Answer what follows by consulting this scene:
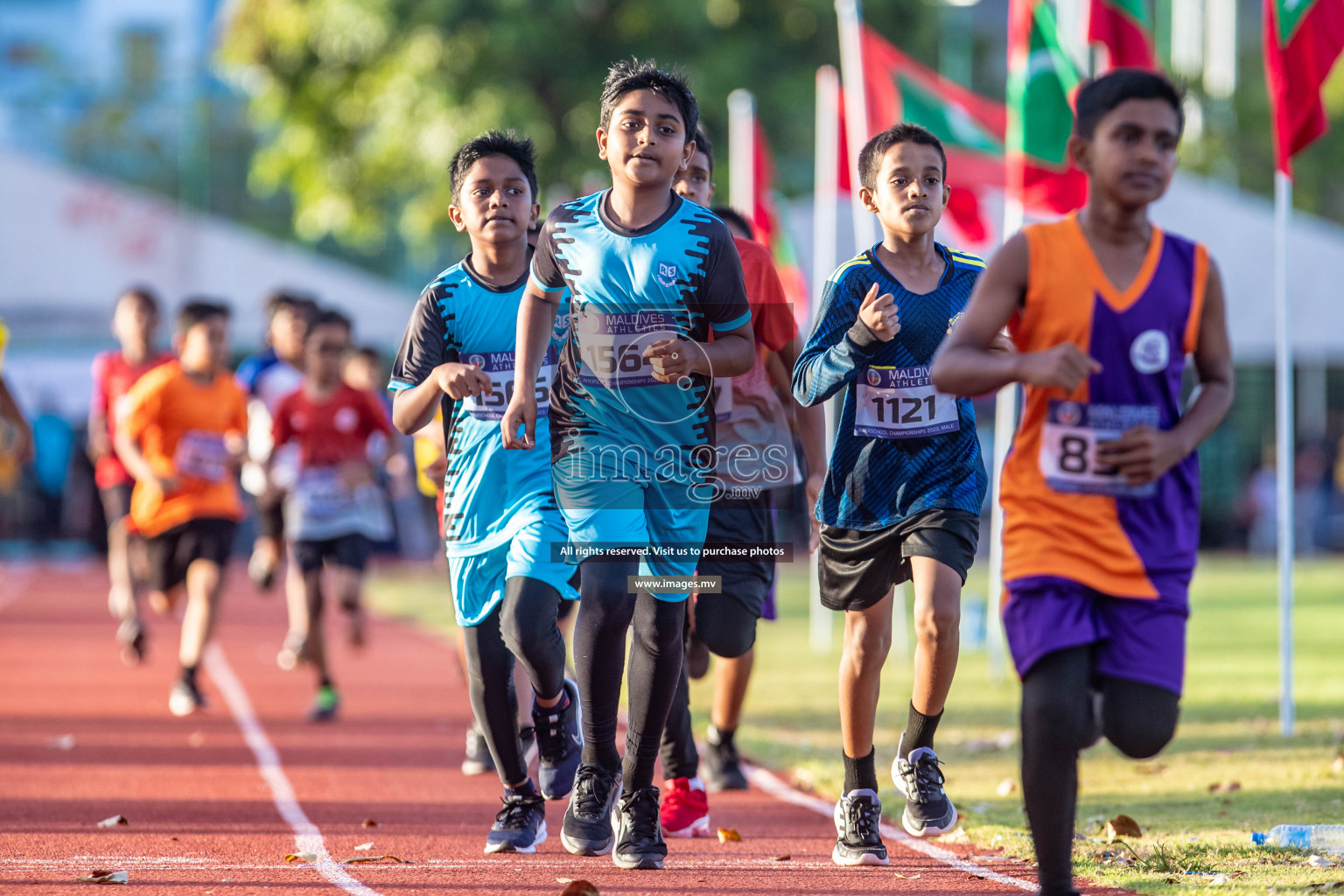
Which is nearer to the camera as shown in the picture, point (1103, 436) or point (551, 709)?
point (1103, 436)

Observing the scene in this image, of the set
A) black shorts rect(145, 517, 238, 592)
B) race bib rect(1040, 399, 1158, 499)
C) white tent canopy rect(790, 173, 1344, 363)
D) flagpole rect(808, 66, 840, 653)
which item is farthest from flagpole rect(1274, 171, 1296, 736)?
white tent canopy rect(790, 173, 1344, 363)

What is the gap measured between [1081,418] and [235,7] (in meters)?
24.2

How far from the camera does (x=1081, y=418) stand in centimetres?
414

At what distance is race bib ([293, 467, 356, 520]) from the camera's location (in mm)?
9883

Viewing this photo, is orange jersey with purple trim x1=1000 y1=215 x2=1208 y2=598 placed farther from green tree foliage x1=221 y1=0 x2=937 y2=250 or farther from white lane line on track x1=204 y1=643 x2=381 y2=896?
green tree foliage x1=221 y1=0 x2=937 y2=250

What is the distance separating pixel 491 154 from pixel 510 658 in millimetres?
1685

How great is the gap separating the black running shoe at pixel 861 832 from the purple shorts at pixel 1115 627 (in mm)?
1402

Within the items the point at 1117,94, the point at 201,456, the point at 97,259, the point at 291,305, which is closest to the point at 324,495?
the point at 201,456

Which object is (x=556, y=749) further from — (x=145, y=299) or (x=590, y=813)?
(x=145, y=299)

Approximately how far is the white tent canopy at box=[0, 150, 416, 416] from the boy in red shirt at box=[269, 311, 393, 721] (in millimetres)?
16545

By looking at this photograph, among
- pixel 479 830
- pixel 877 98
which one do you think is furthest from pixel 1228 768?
pixel 877 98

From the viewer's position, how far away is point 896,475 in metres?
5.45

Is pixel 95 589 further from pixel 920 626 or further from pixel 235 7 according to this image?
pixel 920 626

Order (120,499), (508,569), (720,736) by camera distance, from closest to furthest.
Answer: (508,569) < (720,736) < (120,499)
